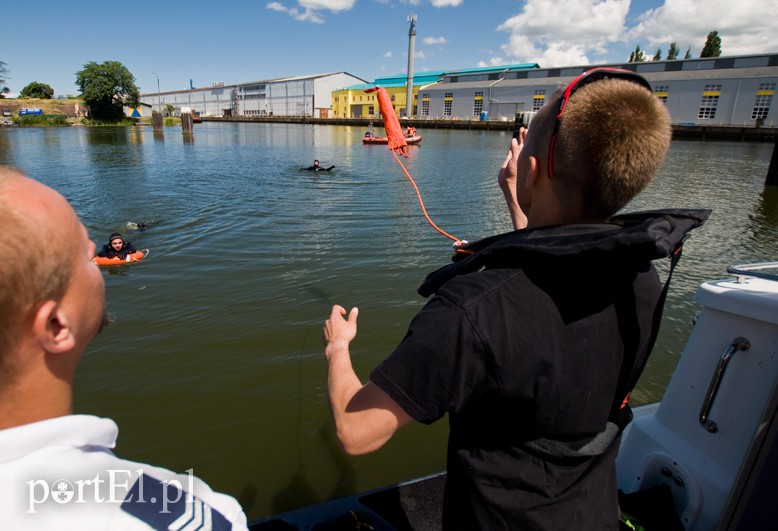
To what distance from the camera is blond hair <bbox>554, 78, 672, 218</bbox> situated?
112 centimetres

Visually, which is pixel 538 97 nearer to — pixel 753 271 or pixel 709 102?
pixel 709 102

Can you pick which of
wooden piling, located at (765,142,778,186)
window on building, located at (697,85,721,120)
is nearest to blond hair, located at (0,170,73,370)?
wooden piling, located at (765,142,778,186)

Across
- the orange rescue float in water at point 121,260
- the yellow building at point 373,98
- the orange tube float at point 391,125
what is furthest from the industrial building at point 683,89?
the orange tube float at point 391,125

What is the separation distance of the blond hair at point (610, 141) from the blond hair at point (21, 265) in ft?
3.95

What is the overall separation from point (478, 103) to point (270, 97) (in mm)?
55279

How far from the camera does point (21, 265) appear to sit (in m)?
0.80

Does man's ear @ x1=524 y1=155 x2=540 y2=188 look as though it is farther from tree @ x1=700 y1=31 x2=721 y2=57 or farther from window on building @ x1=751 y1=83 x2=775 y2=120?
tree @ x1=700 y1=31 x2=721 y2=57

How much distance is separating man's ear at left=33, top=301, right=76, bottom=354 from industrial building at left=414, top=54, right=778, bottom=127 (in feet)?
143

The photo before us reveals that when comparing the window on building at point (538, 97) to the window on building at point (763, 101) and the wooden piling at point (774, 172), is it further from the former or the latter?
the wooden piling at point (774, 172)

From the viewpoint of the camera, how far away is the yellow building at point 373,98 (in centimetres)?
8638

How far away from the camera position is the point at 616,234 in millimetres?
1065

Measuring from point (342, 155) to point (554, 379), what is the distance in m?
30.7

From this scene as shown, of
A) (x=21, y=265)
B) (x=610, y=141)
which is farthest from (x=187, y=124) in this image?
(x=610, y=141)

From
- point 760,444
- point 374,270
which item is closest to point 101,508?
point 760,444
